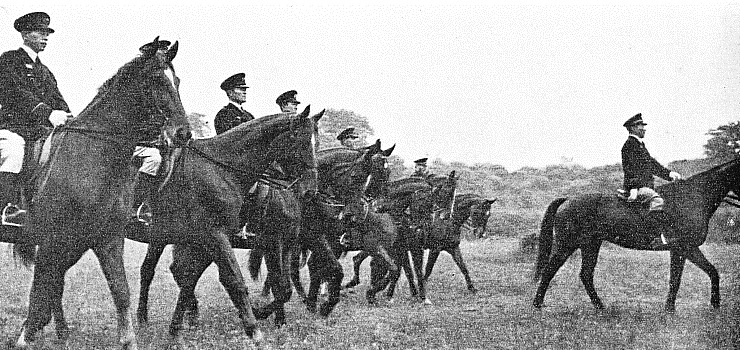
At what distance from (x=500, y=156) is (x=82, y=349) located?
36.0 ft

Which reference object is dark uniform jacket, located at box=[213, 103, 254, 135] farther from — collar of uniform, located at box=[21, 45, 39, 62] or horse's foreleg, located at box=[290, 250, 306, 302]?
collar of uniform, located at box=[21, 45, 39, 62]

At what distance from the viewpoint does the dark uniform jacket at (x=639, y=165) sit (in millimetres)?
9594

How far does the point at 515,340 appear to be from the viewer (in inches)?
291

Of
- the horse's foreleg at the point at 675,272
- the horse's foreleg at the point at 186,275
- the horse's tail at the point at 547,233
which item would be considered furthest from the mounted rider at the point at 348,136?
the horse's foreleg at the point at 675,272

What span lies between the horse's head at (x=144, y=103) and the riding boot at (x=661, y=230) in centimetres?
699

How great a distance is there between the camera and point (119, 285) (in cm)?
573

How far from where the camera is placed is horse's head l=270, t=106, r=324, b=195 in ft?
24.1

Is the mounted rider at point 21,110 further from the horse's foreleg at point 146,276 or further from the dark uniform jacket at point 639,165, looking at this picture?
the dark uniform jacket at point 639,165

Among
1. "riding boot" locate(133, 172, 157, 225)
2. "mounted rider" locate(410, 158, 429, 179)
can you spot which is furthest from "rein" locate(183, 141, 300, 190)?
"mounted rider" locate(410, 158, 429, 179)

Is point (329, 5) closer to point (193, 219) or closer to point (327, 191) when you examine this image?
point (327, 191)

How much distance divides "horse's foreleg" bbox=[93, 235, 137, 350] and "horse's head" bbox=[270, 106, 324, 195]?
6.83 ft

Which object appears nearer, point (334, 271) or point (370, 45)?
point (334, 271)

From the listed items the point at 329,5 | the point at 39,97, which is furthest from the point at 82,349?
the point at 329,5

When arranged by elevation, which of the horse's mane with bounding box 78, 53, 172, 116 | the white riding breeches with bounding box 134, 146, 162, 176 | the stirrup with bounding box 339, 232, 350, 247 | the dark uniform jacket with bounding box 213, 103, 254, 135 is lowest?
the stirrup with bounding box 339, 232, 350, 247
